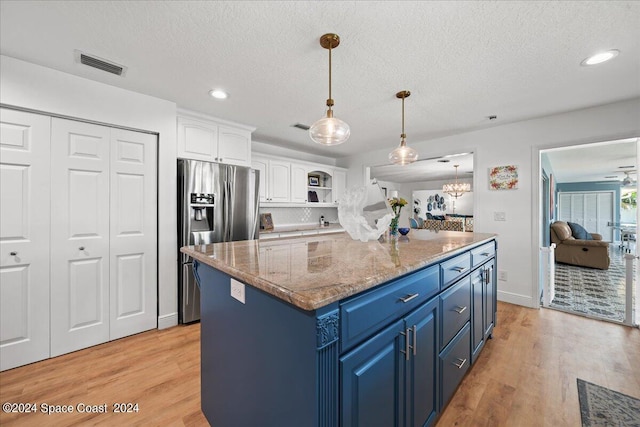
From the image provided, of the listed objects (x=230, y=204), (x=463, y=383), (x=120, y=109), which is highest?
(x=120, y=109)

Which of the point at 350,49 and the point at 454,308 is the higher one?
the point at 350,49

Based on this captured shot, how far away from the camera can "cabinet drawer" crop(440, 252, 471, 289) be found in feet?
4.78

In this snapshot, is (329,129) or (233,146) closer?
(329,129)

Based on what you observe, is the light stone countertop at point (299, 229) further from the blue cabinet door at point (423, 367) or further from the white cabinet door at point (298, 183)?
the blue cabinet door at point (423, 367)

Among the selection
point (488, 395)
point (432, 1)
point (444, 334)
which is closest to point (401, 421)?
point (444, 334)

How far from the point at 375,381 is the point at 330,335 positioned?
1.15 feet

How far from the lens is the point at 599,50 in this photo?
1827mm

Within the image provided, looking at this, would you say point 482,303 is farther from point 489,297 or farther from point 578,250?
point 578,250

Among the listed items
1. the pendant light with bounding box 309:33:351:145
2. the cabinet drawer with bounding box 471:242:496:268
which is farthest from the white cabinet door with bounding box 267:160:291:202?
the cabinet drawer with bounding box 471:242:496:268

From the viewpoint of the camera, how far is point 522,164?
3.28m

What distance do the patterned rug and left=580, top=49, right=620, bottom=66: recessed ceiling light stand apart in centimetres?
262

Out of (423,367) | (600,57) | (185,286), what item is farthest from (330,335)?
(600,57)

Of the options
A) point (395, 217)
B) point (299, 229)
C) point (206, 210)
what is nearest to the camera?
point (395, 217)

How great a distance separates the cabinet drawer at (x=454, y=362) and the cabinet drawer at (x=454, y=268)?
0.37m
